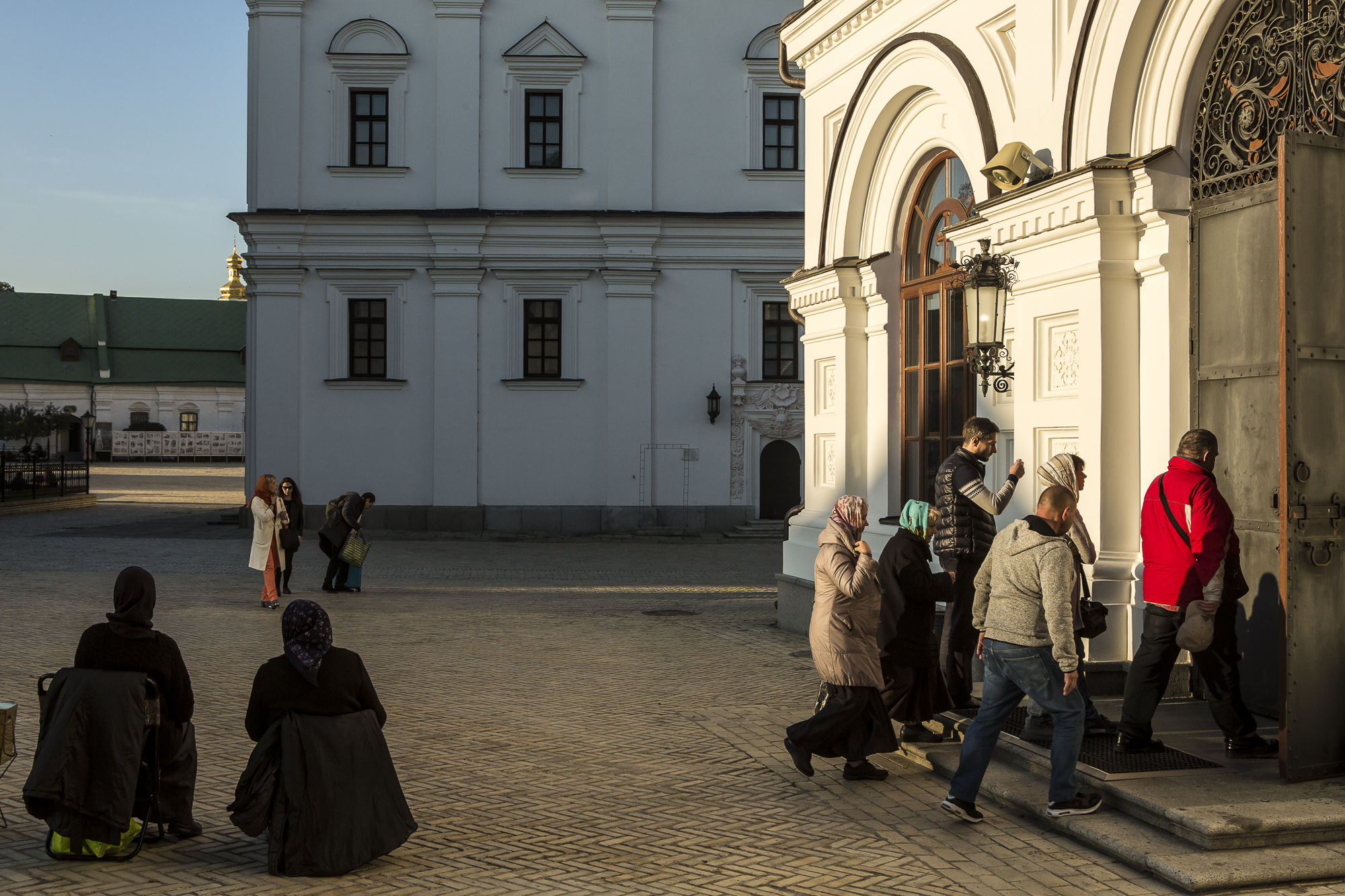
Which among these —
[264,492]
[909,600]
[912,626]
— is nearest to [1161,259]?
[909,600]

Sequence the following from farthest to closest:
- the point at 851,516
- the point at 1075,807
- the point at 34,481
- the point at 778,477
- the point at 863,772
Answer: the point at 34,481
the point at 778,477
the point at 863,772
the point at 851,516
the point at 1075,807

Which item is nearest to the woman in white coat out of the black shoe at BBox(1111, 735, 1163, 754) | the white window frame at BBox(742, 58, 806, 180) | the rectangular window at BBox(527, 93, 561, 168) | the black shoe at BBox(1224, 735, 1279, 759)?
the black shoe at BBox(1111, 735, 1163, 754)

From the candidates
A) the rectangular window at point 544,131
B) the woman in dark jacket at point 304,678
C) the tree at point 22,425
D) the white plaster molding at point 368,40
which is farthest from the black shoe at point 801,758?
the tree at point 22,425

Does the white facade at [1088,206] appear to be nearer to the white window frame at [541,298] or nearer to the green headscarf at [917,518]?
the green headscarf at [917,518]

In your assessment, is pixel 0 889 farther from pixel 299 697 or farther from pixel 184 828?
pixel 299 697

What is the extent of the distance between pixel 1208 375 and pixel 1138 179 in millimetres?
1380

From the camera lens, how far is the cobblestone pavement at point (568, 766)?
550 cm

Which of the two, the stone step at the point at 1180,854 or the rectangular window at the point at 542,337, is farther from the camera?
the rectangular window at the point at 542,337

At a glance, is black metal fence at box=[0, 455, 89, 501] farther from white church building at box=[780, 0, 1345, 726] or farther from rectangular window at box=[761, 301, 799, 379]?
white church building at box=[780, 0, 1345, 726]

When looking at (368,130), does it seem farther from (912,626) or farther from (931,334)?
(912,626)

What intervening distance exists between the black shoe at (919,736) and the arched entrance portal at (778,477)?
67.9ft

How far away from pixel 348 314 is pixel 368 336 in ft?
2.17

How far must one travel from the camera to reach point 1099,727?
729 cm

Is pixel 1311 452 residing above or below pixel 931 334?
below
